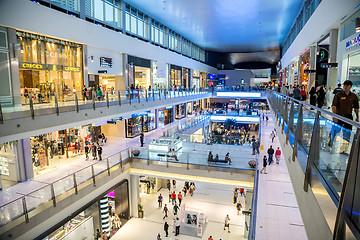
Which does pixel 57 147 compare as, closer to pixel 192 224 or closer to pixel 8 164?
pixel 8 164

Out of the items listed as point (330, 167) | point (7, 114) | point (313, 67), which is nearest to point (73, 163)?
point (7, 114)

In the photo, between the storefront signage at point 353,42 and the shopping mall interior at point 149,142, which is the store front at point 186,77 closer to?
the shopping mall interior at point 149,142

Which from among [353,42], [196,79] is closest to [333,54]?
[353,42]

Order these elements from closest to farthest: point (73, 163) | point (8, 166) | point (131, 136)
→ 1. point (8, 166)
2. point (73, 163)
3. point (131, 136)

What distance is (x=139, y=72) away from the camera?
22172 millimetres

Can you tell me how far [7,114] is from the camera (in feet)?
24.5

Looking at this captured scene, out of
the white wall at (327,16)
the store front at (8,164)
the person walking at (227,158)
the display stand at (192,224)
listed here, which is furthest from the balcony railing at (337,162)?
the store front at (8,164)

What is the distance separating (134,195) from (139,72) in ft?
37.6

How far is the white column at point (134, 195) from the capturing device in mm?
15164

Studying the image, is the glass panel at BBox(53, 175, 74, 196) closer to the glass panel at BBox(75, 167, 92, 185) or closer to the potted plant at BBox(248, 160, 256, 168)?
the glass panel at BBox(75, 167, 92, 185)

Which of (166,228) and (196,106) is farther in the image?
(196,106)

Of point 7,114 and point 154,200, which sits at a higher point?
point 7,114

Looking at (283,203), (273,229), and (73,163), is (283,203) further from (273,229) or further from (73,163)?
(73,163)

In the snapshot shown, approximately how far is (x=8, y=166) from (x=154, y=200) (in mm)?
9726
